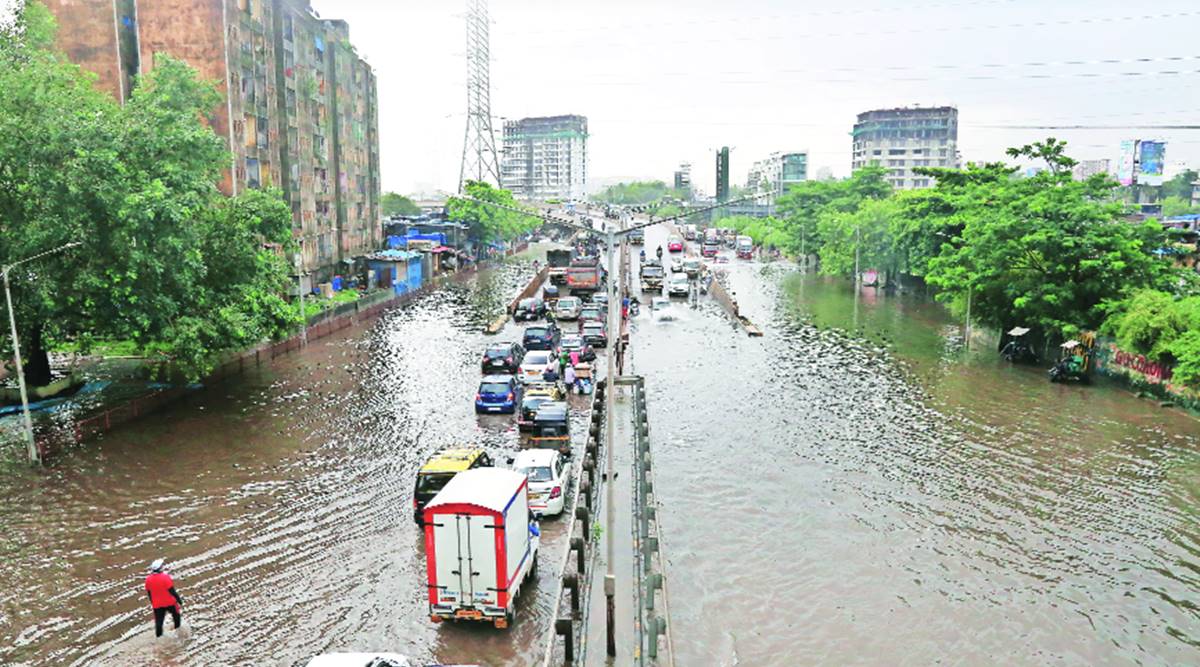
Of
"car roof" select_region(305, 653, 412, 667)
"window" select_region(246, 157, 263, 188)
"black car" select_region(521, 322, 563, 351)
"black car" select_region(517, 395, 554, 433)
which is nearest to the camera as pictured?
"car roof" select_region(305, 653, 412, 667)

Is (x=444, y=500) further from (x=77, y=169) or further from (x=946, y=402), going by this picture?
(x=946, y=402)

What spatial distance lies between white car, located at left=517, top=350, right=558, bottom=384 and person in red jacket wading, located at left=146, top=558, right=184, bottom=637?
1976 cm

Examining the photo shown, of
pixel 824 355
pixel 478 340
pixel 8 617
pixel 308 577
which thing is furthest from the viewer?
pixel 478 340

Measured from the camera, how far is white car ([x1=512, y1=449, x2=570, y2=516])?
68.1ft

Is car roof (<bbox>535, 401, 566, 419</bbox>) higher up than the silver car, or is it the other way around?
the silver car

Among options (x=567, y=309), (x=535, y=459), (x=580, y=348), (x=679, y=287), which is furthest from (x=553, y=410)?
(x=679, y=287)

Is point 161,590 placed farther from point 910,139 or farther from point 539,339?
point 910,139

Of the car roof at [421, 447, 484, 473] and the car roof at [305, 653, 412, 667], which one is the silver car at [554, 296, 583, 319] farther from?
the car roof at [305, 653, 412, 667]

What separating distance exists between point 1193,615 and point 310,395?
94.0 feet

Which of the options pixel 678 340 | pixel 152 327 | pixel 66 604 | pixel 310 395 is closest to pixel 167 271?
pixel 152 327

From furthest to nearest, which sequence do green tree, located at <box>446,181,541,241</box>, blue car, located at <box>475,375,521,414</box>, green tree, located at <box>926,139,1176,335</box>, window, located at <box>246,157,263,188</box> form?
green tree, located at <box>446,181,541,241</box> < window, located at <box>246,157,263,188</box> < green tree, located at <box>926,139,1176,335</box> < blue car, located at <box>475,375,521,414</box>

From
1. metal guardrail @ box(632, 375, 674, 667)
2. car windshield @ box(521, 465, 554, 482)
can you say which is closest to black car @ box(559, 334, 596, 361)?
metal guardrail @ box(632, 375, 674, 667)

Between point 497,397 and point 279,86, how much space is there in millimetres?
37397

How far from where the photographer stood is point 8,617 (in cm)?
1636
